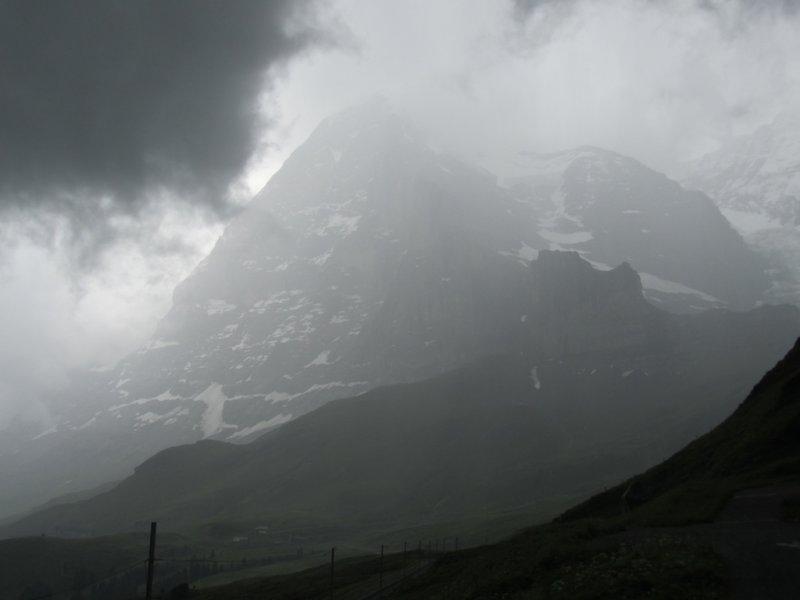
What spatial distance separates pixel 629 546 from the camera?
28734 mm

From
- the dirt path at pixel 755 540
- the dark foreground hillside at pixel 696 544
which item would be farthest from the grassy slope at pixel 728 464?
the dirt path at pixel 755 540

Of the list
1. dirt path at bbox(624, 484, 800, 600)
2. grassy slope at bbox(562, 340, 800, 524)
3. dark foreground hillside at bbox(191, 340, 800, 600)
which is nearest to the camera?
dirt path at bbox(624, 484, 800, 600)

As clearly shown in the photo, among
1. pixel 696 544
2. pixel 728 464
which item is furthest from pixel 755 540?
pixel 728 464

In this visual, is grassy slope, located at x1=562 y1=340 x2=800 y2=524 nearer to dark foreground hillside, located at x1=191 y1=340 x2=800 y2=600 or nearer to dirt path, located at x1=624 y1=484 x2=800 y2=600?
dark foreground hillside, located at x1=191 y1=340 x2=800 y2=600

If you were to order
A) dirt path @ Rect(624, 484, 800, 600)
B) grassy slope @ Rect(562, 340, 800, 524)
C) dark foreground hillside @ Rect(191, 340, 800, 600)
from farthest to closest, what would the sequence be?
grassy slope @ Rect(562, 340, 800, 524)
dark foreground hillside @ Rect(191, 340, 800, 600)
dirt path @ Rect(624, 484, 800, 600)

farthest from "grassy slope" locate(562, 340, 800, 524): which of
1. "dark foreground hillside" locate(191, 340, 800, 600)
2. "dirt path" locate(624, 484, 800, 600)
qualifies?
"dirt path" locate(624, 484, 800, 600)

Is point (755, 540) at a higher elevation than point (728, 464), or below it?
below

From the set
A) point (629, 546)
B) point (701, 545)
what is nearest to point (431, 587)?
point (629, 546)

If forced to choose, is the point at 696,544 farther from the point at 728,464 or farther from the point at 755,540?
the point at 728,464

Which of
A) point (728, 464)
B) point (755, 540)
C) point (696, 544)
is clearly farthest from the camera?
point (728, 464)

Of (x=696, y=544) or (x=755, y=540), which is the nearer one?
(x=755, y=540)

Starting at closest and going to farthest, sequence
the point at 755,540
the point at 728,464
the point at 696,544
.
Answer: the point at 755,540
the point at 696,544
the point at 728,464

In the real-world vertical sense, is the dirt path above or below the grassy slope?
below

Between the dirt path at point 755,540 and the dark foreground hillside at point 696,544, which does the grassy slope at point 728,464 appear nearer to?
the dark foreground hillside at point 696,544
